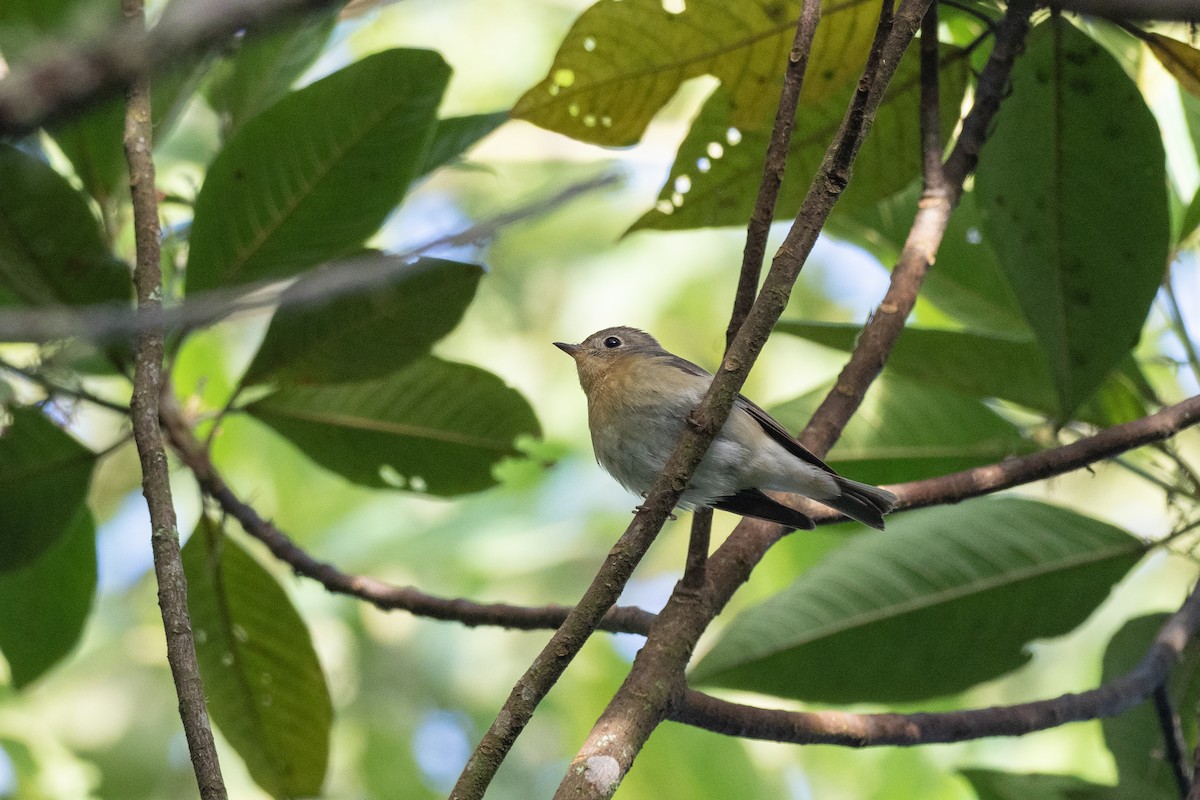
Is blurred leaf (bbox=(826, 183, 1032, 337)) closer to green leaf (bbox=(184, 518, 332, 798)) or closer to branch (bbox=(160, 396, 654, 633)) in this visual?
branch (bbox=(160, 396, 654, 633))

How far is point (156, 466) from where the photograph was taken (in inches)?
85.5

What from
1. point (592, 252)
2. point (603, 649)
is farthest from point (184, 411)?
point (592, 252)

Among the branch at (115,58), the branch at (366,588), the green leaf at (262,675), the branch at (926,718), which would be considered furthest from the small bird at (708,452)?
the branch at (115,58)

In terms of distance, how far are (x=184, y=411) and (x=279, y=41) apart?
114 centimetres

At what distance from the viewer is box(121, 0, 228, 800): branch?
1.86 metres

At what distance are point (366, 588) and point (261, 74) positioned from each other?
170 centimetres

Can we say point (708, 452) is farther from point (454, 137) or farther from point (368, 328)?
point (454, 137)

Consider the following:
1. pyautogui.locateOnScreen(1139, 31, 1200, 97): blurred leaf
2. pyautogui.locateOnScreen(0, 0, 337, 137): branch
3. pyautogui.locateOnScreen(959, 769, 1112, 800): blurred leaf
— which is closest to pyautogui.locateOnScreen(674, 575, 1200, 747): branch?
pyautogui.locateOnScreen(959, 769, 1112, 800): blurred leaf

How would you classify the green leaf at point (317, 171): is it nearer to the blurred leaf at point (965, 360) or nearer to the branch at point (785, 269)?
the blurred leaf at point (965, 360)

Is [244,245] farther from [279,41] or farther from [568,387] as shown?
[568,387]

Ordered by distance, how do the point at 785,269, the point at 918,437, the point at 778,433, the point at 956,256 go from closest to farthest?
the point at 785,269, the point at 778,433, the point at 918,437, the point at 956,256

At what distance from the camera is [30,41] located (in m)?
2.67

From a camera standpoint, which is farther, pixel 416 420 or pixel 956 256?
pixel 956 256

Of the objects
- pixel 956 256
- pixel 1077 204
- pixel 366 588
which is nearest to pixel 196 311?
pixel 366 588
